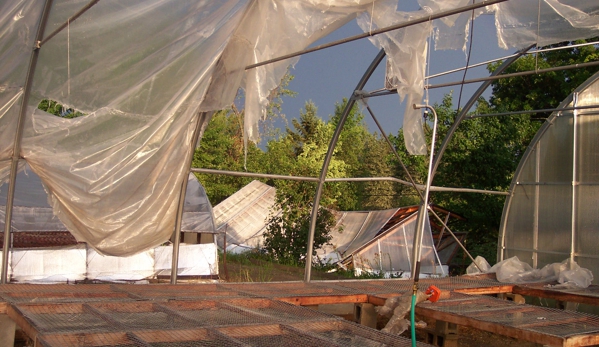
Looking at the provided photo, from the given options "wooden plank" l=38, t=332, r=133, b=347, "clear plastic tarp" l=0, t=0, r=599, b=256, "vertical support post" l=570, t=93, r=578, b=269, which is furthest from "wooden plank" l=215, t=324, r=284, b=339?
"vertical support post" l=570, t=93, r=578, b=269

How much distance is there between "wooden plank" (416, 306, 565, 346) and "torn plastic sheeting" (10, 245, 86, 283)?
7.83 meters

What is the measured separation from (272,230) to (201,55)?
9.76m

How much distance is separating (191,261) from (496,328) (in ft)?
28.9

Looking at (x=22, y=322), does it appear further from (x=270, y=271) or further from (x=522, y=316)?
(x=270, y=271)

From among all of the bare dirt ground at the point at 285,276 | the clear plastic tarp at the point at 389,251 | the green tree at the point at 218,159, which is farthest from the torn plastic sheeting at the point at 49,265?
the green tree at the point at 218,159

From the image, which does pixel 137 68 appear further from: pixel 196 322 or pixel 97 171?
pixel 196 322

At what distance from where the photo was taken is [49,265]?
11.6 metres

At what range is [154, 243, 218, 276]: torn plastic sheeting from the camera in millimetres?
12727

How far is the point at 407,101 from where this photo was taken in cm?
630

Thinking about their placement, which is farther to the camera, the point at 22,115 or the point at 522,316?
the point at 22,115

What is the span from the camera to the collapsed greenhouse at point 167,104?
514 centimetres

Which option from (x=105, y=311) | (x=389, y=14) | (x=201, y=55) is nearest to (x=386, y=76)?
(x=389, y=14)

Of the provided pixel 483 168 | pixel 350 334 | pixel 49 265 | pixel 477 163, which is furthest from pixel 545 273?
pixel 49 265

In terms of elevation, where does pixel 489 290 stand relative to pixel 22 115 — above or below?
below
